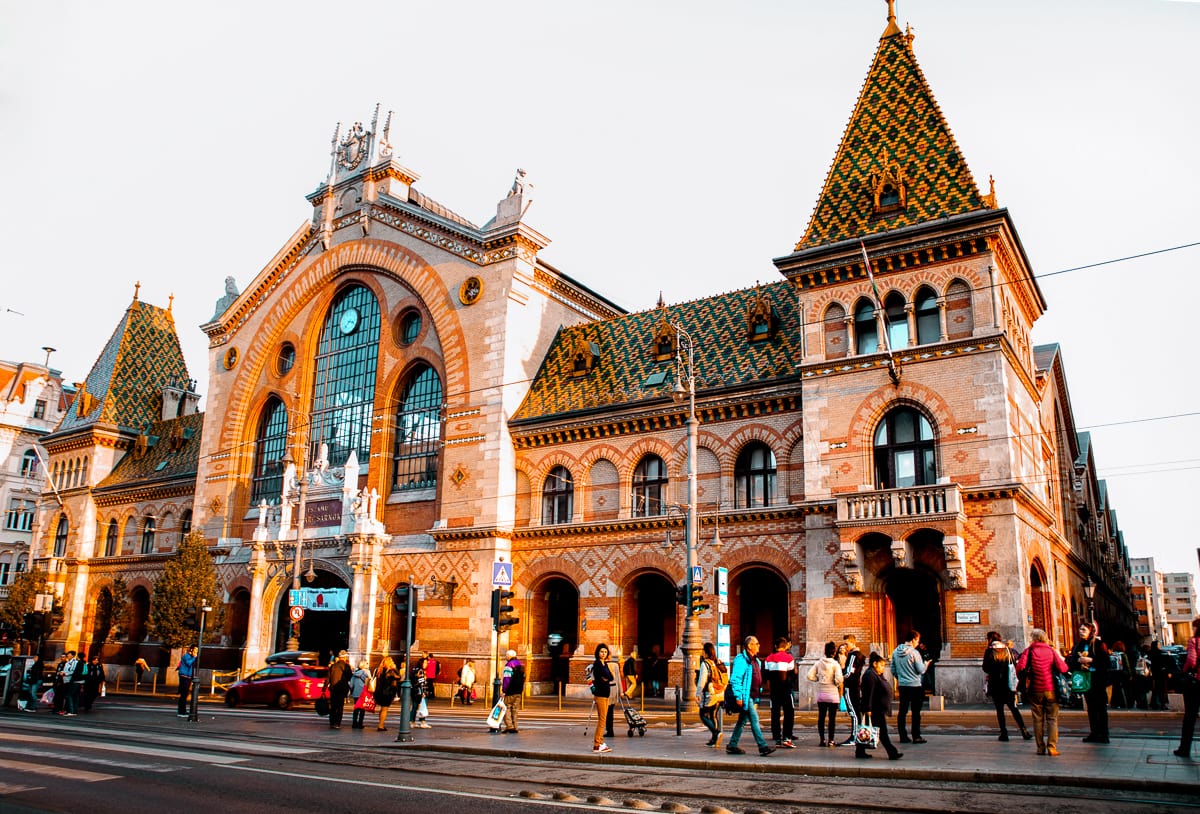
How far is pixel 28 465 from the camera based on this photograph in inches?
2662

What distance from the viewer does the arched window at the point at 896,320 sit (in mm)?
28625

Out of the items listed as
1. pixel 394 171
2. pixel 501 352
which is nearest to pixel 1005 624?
pixel 501 352

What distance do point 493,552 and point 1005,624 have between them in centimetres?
1772

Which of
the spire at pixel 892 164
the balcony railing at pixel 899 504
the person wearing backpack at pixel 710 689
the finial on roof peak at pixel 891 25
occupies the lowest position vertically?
the person wearing backpack at pixel 710 689

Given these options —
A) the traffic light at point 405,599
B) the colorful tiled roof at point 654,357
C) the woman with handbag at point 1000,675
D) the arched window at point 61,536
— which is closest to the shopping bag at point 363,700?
the traffic light at point 405,599

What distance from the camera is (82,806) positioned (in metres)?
11.2

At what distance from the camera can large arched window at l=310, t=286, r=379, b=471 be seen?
1642 inches

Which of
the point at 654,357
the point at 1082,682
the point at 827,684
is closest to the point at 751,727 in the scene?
the point at 827,684

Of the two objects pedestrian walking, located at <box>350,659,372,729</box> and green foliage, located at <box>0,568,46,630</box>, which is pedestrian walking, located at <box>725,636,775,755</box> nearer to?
pedestrian walking, located at <box>350,659,372,729</box>

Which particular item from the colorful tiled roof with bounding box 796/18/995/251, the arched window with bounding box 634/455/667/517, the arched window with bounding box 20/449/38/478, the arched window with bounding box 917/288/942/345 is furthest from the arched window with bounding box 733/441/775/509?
Answer: the arched window with bounding box 20/449/38/478

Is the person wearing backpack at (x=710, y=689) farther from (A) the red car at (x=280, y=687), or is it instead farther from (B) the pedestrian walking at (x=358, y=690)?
(A) the red car at (x=280, y=687)

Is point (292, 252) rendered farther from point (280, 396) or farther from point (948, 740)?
point (948, 740)

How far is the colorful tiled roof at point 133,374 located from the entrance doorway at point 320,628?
67.5 ft

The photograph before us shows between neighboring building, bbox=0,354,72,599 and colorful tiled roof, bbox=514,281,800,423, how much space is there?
43528 millimetres
